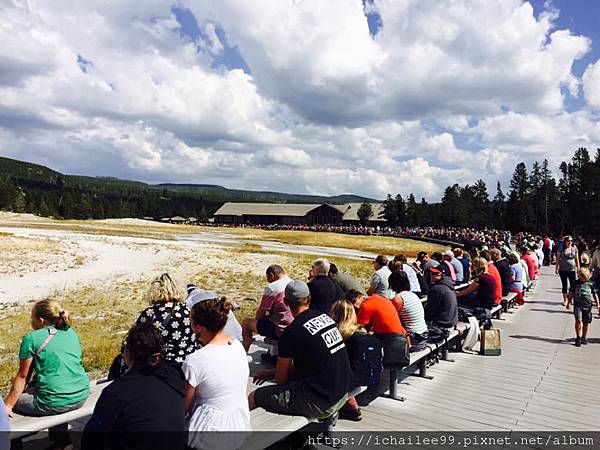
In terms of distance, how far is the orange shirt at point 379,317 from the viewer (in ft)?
20.7

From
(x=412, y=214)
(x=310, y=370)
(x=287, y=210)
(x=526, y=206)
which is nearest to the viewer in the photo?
(x=310, y=370)

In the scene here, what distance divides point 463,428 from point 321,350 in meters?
2.38

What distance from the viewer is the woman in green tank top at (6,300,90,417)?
4336 mm

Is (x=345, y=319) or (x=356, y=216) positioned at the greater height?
(x=356, y=216)

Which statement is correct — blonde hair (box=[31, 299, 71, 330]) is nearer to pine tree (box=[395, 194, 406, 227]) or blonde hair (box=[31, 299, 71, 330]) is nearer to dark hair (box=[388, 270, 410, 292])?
dark hair (box=[388, 270, 410, 292])

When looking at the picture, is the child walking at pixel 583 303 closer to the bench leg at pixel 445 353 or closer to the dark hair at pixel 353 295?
the bench leg at pixel 445 353

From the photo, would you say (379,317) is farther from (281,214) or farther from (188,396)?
(281,214)

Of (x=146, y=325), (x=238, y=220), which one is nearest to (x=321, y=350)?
(x=146, y=325)

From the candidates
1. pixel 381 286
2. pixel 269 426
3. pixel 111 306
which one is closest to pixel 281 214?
pixel 111 306

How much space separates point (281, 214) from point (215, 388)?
4800 inches

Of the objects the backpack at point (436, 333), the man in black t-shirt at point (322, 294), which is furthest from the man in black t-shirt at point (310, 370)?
the backpack at point (436, 333)

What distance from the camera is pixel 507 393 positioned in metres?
6.79

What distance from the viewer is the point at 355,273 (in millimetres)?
26609

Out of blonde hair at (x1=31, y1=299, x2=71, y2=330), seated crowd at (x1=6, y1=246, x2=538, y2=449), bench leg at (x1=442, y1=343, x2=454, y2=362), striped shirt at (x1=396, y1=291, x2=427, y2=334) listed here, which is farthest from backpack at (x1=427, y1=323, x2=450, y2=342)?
blonde hair at (x1=31, y1=299, x2=71, y2=330)
